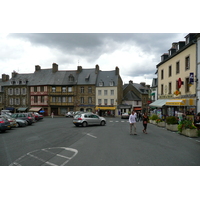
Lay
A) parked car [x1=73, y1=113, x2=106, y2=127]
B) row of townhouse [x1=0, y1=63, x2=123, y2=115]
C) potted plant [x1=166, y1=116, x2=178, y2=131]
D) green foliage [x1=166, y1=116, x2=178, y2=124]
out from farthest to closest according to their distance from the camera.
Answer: row of townhouse [x1=0, y1=63, x2=123, y2=115]
parked car [x1=73, y1=113, x2=106, y2=127]
green foliage [x1=166, y1=116, x2=178, y2=124]
potted plant [x1=166, y1=116, x2=178, y2=131]

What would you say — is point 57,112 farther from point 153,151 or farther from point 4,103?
point 153,151

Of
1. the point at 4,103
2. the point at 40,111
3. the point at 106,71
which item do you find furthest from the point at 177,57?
the point at 4,103

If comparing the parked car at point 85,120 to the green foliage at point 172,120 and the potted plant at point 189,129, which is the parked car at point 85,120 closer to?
the green foliage at point 172,120

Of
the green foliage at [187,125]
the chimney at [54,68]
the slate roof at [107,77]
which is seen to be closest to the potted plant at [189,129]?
the green foliage at [187,125]

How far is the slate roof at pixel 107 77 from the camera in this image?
161 feet

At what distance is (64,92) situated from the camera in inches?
1956

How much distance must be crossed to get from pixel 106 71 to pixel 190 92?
3336 centimetres

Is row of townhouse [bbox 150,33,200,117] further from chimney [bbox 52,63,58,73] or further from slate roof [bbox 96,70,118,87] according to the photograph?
chimney [bbox 52,63,58,73]

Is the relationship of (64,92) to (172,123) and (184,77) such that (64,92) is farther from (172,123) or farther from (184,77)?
(172,123)

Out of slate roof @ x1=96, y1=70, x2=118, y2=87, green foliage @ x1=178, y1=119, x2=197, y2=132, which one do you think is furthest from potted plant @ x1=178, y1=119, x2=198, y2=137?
slate roof @ x1=96, y1=70, x2=118, y2=87

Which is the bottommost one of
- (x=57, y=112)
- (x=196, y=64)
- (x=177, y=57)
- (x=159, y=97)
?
(x=57, y=112)

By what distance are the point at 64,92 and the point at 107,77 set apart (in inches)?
461

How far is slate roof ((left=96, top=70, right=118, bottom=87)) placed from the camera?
4915 cm

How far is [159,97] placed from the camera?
30.1 metres
